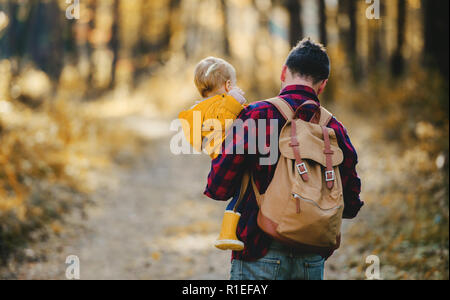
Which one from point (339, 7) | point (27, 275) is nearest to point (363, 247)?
point (27, 275)

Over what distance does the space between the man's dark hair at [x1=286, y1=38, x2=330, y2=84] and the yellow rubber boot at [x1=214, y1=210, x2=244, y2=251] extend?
35.3 inches

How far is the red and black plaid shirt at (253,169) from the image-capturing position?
2307mm

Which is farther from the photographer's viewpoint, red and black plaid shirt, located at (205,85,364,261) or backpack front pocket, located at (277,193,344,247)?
red and black plaid shirt, located at (205,85,364,261)

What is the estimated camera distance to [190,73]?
70.1 feet

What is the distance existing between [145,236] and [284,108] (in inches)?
199

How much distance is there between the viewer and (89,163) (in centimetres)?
912

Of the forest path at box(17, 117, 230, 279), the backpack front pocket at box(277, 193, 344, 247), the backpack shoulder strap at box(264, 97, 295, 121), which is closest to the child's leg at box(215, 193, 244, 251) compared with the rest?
the backpack front pocket at box(277, 193, 344, 247)

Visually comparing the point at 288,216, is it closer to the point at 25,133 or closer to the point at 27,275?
the point at 27,275

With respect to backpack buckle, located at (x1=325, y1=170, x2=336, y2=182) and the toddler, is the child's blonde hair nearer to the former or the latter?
the toddler

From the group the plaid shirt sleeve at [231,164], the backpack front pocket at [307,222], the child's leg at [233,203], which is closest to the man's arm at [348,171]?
the backpack front pocket at [307,222]

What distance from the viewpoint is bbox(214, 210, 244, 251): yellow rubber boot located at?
232cm

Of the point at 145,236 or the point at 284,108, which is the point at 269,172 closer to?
the point at 284,108

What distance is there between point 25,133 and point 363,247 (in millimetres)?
5996

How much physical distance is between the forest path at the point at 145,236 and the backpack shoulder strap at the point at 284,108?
3.56 metres
